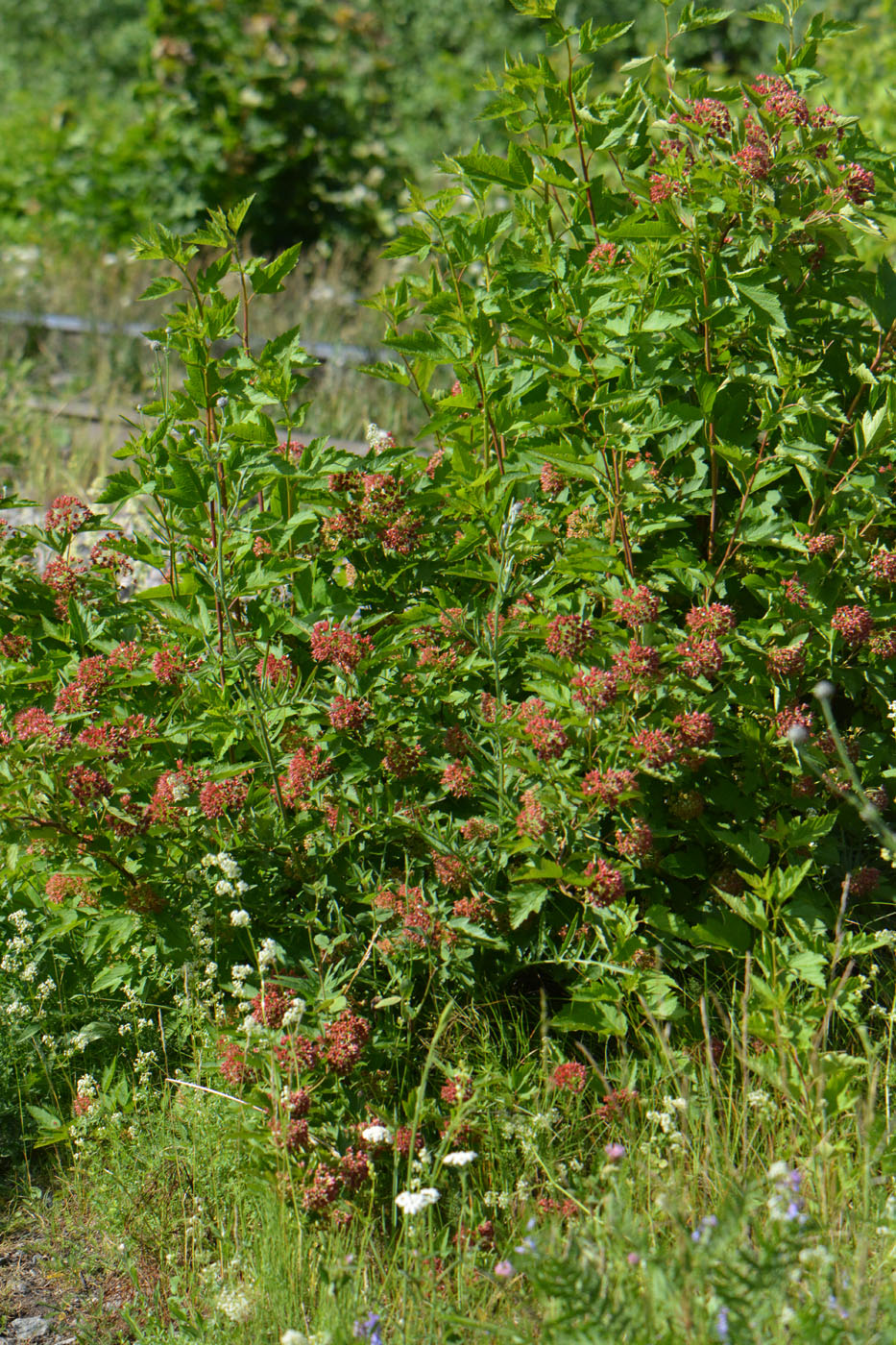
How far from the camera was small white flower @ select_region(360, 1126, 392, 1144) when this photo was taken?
2039 millimetres

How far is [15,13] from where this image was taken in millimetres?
17203

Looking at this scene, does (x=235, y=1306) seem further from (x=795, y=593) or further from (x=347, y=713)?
(x=795, y=593)

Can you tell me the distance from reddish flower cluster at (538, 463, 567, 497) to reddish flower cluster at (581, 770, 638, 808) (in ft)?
2.07

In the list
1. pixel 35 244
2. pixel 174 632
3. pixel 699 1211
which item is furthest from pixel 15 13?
pixel 699 1211

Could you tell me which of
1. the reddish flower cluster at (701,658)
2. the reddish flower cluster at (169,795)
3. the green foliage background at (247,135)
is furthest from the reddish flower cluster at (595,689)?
the green foliage background at (247,135)

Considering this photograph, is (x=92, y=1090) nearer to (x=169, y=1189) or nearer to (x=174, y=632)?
(x=169, y=1189)

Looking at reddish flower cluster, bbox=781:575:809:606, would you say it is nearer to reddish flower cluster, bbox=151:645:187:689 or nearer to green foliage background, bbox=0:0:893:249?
reddish flower cluster, bbox=151:645:187:689

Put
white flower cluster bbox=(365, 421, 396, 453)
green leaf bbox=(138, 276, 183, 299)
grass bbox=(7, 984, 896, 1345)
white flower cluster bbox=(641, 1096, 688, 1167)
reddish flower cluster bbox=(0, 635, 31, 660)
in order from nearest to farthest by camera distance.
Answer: grass bbox=(7, 984, 896, 1345), white flower cluster bbox=(641, 1096, 688, 1167), green leaf bbox=(138, 276, 183, 299), white flower cluster bbox=(365, 421, 396, 453), reddish flower cluster bbox=(0, 635, 31, 660)

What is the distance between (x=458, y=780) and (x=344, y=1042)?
52cm

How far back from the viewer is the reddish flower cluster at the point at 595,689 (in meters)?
2.19

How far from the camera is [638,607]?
2.22 m

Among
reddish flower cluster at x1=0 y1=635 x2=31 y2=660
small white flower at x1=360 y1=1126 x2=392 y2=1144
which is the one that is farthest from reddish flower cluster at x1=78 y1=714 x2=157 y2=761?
small white flower at x1=360 y1=1126 x2=392 y2=1144

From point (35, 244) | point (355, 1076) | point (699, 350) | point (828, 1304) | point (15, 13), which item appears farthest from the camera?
point (15, 13)

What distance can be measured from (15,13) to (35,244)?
10.2 m
